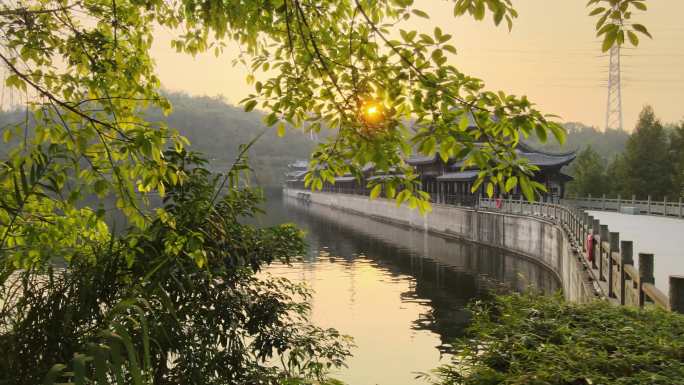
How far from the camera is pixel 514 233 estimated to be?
33031 millimetres

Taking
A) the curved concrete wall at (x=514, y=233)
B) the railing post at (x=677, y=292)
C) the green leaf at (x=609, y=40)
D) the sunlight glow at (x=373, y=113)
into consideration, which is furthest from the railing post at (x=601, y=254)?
the green leaf at (x=609, y=40)

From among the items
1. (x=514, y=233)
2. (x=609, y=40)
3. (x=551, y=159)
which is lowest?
(x=514, y=233)

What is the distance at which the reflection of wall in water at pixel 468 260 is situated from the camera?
2550 cm

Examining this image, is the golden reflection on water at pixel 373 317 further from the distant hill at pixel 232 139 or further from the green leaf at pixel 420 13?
the distant hill at pixel 232 139

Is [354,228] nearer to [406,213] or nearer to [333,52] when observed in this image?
[406,213]

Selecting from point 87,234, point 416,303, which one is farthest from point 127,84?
point 416,303

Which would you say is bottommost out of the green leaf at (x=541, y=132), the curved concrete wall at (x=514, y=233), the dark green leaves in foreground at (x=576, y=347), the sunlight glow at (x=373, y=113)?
the curved concrete wall at (x=514, y=233)

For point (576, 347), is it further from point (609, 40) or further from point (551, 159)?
point (551, 159)

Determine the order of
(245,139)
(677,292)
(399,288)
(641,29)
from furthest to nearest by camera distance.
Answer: (245,139), (399,288), (677,292), (641,29)

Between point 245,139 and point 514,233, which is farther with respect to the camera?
point 245,139

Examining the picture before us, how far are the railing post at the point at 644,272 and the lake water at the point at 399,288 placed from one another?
1476 mm

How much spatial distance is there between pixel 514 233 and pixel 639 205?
11708 mm

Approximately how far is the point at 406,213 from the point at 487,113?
47.4 meters

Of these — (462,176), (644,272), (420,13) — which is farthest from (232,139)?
(420,13)
